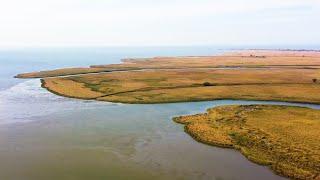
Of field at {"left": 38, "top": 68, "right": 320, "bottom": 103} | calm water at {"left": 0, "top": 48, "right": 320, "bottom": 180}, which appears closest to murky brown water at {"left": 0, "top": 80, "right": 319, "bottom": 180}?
calm water at {"left": 0, "top": 48, "right": 320, "bottom": 180}

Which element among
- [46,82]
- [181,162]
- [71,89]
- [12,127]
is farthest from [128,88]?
[181,162]

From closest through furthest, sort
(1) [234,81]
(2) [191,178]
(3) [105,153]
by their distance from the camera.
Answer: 1. (2) [191,178]
2. (3) [105,153]
3. (1) [234,81]

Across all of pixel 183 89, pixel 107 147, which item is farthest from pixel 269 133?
pixel 183 89

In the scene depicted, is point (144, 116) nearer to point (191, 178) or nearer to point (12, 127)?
point (12, 127)

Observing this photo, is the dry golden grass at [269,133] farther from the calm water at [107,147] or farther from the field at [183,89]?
the field at [183,89]

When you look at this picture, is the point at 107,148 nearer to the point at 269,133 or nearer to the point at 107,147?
the point at 107,147

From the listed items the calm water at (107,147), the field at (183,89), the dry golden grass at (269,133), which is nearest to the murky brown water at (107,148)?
the calm water at (107,147)

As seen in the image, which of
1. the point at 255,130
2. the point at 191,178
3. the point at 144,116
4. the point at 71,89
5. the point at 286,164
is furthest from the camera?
the point at 71,89
